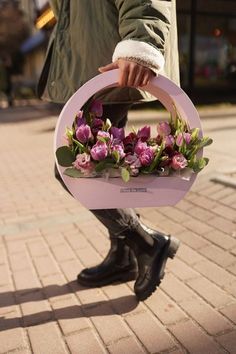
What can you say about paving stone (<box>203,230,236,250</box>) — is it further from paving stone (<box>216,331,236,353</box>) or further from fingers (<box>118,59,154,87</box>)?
fingers (<box>118,59,154,87</box>)

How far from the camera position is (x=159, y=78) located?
179 cm

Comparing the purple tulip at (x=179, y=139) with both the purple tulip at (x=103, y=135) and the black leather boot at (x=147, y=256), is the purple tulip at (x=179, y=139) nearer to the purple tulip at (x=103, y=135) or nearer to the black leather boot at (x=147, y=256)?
the purple tulip at (x=103, y=135)

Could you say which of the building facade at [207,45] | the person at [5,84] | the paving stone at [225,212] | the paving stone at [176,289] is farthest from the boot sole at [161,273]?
the person at [5,84]

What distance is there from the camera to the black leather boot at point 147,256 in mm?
2197

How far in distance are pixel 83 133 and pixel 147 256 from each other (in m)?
0.79

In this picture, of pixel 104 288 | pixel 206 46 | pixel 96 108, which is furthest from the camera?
pixel 206 46

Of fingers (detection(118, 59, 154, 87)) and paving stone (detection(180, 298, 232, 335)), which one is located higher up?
fingers (detection(118, 59, 154, 87))

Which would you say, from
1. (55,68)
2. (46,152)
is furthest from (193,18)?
(55,68)

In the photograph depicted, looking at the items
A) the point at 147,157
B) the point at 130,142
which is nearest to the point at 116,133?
the point at 130,142

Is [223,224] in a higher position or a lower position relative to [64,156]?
lower

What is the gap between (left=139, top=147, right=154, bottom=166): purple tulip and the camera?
5.83ft

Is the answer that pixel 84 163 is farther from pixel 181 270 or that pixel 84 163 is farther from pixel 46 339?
pixel 181 270

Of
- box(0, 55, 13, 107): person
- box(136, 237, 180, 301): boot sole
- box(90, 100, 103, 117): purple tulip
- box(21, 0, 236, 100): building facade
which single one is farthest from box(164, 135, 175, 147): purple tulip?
box(0, 55, 13, 107): person

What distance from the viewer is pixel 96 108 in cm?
191
